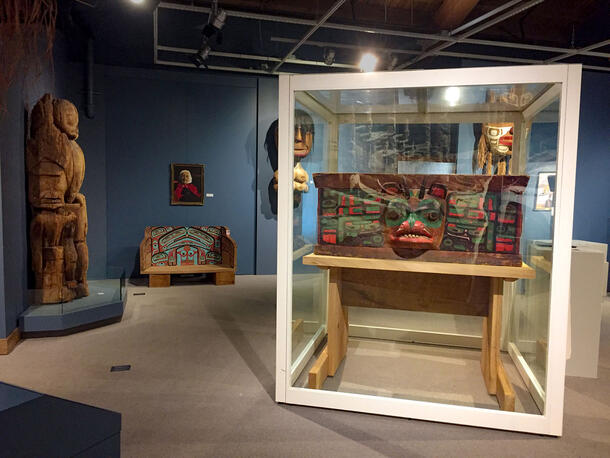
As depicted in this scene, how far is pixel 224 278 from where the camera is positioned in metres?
6.20

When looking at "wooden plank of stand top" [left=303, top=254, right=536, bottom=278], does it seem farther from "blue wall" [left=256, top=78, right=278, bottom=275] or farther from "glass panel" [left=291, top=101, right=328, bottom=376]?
"blue wall" [left=256, top=78, right=278, bottom=275]

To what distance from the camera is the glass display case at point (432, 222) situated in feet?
7.92

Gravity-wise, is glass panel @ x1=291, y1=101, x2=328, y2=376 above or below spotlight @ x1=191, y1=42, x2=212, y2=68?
below

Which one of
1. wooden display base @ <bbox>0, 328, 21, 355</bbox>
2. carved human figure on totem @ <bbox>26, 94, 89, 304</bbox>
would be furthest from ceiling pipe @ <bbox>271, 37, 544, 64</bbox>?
wooden display base @ <bbox>0, 328, 21, 355</bbox>

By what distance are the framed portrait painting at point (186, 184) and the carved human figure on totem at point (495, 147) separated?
458 centimetres

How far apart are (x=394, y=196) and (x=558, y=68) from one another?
0.98 metres

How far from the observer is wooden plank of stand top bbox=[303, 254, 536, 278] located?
2.54m

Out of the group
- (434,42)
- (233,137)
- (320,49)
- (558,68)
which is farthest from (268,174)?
(558,68)

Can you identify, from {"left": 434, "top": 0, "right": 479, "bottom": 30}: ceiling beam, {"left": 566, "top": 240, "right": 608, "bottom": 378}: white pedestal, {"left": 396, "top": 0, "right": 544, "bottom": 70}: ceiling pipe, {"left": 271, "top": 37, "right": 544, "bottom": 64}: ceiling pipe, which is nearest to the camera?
{"left": 566, "top": 240, "right": 608, "bottom": 378}: white pedestal

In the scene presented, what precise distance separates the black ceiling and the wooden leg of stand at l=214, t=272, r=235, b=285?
269cm

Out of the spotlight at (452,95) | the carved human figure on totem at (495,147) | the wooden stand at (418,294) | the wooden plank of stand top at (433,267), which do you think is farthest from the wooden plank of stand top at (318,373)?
the spotlight at (452,95)

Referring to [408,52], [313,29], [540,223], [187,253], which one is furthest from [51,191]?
[408,52]

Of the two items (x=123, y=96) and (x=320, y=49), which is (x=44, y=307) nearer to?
(x=123, y=96)

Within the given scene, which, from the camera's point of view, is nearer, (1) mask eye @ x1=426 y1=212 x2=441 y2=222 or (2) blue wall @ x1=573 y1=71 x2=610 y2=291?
(1) mask eye @ x1=426 y1=212 x2=441 y2=222
